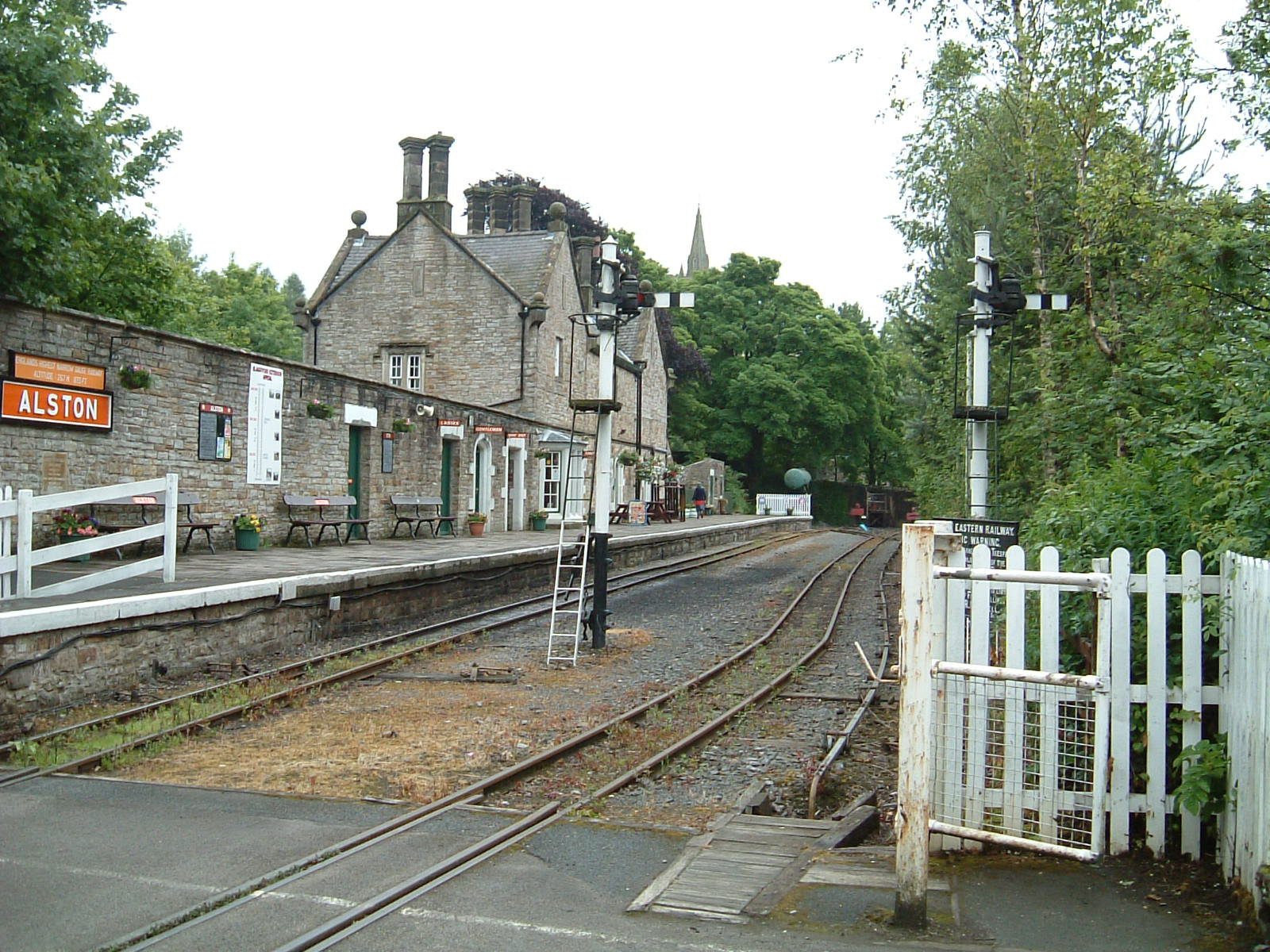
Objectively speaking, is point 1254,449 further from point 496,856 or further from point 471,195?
point 471,195

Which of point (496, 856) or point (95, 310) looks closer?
point (496, 856)

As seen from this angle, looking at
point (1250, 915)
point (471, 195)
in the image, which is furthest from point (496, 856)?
point (471, 195)

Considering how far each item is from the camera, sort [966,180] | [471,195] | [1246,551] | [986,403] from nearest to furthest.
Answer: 1. [1246,551]
2. [986,403]
3. [966,180]
4. [471,195]

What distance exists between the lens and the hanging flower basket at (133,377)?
49.7 ft

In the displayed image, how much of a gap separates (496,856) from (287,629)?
25.8ft

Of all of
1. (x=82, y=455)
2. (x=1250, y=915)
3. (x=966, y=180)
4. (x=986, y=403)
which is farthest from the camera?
(x=966, y=180)

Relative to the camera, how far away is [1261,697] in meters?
3.96

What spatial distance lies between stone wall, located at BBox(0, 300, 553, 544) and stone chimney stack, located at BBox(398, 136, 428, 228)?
1264 cm

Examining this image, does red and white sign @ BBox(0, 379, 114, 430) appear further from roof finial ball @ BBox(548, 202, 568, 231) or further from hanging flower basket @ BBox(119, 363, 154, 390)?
roof finial ball @ BBox(548, 202, 568, 231)

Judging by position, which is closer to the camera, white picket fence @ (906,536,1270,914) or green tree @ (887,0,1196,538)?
white picket fence @ (906,536,1270,914)

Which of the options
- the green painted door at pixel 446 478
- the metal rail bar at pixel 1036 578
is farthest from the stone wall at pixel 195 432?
the metal rail bar at pixel 1036 578

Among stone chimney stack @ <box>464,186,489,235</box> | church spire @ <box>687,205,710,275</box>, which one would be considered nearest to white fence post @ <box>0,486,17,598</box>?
stone chimney stack @ <box>464,186,489,235</box>

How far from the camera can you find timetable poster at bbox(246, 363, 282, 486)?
17984 mm

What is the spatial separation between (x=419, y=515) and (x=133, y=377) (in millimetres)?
9092
